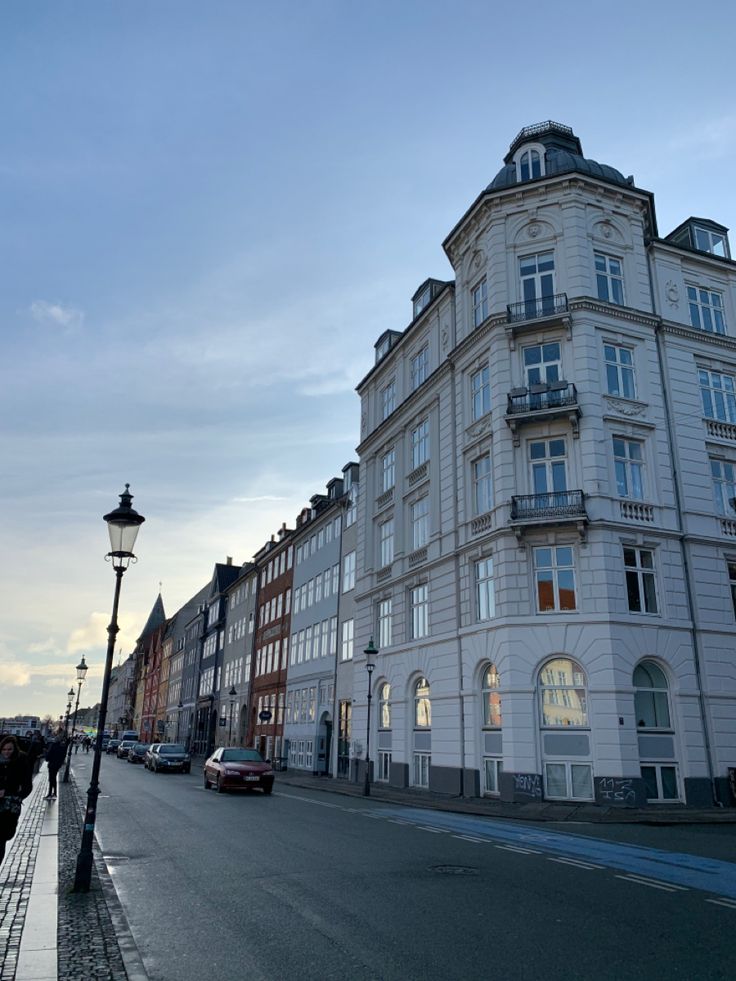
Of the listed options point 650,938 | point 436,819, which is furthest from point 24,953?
point 436,819

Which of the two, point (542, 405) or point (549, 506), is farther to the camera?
point (542, 405)

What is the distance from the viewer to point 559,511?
22.9m

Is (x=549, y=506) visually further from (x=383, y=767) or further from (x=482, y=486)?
Result: (x=383, y=767)

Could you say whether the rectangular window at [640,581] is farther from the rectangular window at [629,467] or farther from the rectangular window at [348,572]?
the rectangular window at [348,572]

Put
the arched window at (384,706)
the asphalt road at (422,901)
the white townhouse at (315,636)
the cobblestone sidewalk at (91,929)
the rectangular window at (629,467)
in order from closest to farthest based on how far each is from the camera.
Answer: the cobblestone sidewalk at (91,929)
the asphalt road at (422,901)
the rectangular window at (629,467)
the arched window at (384,706)
the white townhouse at (315,636)

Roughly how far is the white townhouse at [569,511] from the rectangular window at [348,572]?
7383mm

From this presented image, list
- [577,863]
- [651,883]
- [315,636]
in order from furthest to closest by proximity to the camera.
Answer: [315,636] → [577,863] → [651,883]

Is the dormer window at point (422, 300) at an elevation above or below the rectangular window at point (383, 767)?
above

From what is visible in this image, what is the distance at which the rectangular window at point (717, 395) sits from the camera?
26.6 meters

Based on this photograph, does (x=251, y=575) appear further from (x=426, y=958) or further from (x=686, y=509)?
(x=426, y=958)

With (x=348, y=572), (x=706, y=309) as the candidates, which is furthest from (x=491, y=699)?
(x=348, y=572)

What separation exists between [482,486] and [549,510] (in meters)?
3.77

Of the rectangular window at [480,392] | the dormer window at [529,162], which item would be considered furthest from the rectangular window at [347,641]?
the dormer window at [529,162]

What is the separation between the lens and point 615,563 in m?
22.5
